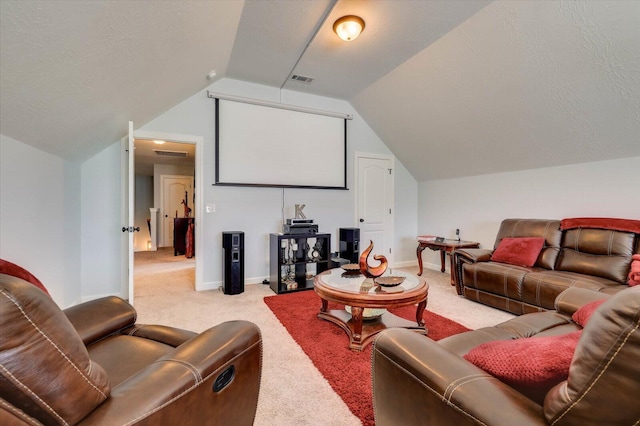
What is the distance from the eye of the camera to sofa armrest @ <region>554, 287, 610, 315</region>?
1780 millimetres

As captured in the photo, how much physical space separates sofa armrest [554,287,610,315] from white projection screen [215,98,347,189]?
337 centimetres

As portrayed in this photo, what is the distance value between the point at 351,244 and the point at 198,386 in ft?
12.2

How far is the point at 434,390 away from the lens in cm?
92

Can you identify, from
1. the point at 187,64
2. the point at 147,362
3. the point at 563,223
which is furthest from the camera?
the point at 563,223

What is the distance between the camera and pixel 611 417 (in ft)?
2.06

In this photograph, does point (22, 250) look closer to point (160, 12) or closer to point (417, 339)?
point (160, 12)

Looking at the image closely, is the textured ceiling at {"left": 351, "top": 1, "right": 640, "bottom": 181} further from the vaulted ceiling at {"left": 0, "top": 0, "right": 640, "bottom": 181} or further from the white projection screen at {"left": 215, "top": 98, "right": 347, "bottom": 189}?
the white projection screen at {"left": 215, "top": 98, "right": 347, "bottom": 189}

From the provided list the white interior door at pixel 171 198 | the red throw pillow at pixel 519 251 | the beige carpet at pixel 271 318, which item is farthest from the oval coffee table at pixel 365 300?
the white interior door at pixel 171 198

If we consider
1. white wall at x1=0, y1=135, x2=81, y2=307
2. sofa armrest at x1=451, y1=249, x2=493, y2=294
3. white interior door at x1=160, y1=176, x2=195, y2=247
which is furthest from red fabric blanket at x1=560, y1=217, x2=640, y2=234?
white interior door at x1=160, y1=176, x2=195, y2=247

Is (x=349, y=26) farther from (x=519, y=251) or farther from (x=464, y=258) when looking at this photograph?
(x=519, y=251)

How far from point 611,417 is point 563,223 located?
3365 millimetres

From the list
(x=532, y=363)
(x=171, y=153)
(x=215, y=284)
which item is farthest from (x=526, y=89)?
(x=171, y=153)

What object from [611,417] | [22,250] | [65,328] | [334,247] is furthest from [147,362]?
[334,247]

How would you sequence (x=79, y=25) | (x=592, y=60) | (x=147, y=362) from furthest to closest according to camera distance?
(x=592, y=60) < (x=79, y=25) < (x=147, y=362)
